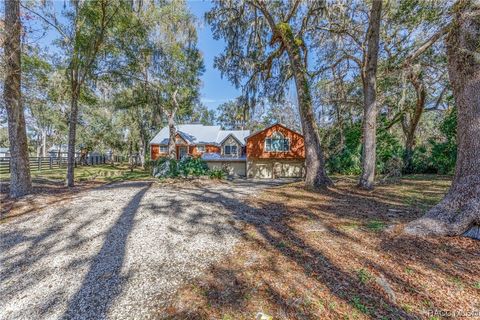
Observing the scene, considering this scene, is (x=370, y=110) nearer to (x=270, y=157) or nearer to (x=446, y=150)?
(x=270, y=157)

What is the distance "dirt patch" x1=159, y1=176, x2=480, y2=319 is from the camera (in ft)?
7.64

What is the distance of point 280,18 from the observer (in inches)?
403

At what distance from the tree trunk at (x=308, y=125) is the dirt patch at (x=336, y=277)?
4.67m

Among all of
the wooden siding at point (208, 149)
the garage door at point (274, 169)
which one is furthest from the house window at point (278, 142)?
the wooden siding at point (208, 149)

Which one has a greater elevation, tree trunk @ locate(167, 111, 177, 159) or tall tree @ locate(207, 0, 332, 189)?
tall tree @ locate(207, 0, 332, 189)

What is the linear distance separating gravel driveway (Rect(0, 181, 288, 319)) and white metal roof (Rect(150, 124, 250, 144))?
1782 centimetres

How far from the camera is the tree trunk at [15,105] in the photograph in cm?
633

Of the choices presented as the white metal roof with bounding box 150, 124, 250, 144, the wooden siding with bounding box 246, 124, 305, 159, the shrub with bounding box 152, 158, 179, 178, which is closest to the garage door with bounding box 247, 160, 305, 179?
the wooden siding with bounding box 246, 124, 305, 159

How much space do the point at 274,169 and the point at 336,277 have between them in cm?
1581

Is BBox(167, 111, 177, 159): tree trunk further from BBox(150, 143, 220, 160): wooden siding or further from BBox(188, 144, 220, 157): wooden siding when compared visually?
BBox(150, 143, 220, 160): wooden siding

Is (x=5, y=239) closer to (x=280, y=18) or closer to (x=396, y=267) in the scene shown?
(x=396, y=267)

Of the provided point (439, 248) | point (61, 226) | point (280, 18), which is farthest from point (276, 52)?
point (61, 226)

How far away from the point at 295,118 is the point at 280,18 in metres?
20.2

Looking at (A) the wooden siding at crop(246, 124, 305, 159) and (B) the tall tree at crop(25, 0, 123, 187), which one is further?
(A) the wooden siding at crop(246, 124, 305, 159)
